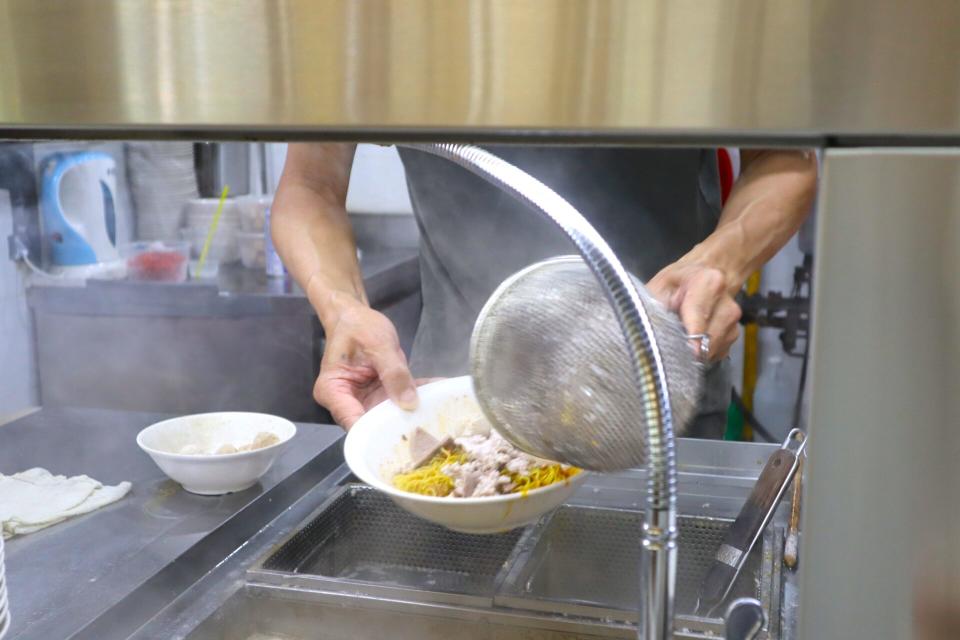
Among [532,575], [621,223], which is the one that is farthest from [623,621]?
[621,223]

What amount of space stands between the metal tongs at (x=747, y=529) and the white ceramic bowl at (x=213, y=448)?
670mm

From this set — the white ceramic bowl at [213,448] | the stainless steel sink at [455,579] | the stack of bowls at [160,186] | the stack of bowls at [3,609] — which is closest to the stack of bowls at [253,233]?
the stack of bowls at [160,186]

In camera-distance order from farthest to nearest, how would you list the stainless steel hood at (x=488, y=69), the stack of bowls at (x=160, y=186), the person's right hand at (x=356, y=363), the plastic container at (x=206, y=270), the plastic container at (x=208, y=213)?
the stack of bowls at (x=160, y=186)
the plastic container at (x=208, y=213)
the plastic container at (x=206, y=270)
the person's right hand at (x=356, y=363)
the stainless steel hood at (x=488, y=69)

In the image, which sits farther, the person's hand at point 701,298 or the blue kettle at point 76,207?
the blue kettle at point 76,207

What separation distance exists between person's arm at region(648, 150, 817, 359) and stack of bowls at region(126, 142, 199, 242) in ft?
7.45

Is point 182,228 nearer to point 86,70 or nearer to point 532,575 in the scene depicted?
point 532,575

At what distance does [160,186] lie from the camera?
301cm

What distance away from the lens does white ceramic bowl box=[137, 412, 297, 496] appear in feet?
4.22

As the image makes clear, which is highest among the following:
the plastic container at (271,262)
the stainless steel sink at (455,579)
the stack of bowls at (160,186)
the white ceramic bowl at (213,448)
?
the stack of bowls at (160,186)

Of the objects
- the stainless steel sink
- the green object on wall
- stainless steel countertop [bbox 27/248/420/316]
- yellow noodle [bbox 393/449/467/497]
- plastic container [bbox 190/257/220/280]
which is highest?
plastic container [bbox 190/257/220/280]

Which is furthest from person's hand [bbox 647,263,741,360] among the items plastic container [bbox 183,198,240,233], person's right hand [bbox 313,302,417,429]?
plastic container [bbox 183,198,240,233]

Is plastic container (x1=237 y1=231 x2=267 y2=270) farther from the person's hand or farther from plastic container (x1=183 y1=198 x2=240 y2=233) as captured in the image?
the person's hand

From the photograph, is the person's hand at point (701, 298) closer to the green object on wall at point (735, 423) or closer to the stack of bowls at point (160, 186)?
the green object on wall at point (735, 423)

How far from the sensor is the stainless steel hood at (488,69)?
453mm
